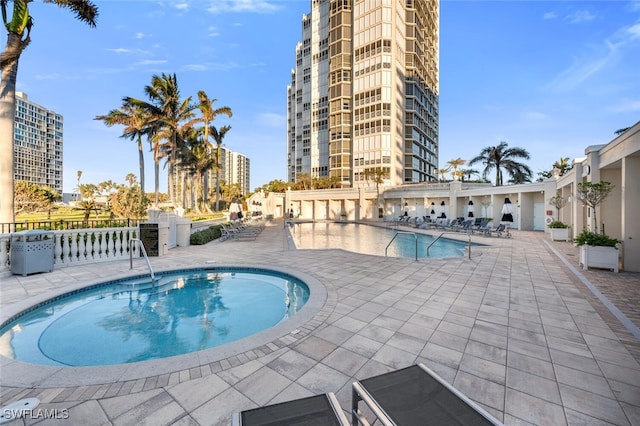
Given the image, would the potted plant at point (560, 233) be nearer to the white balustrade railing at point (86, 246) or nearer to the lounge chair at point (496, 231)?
the lounge chair at point (496, 231)

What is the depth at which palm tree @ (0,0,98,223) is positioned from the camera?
852cm

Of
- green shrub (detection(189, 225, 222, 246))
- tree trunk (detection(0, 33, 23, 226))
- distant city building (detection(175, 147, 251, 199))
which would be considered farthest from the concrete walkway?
distant city building (detection(175, 147, 251, 199))

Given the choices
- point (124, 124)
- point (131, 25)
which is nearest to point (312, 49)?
point (124, 124)

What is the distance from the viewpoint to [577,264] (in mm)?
8180

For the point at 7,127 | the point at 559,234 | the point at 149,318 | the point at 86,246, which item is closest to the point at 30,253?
the point at 86,246

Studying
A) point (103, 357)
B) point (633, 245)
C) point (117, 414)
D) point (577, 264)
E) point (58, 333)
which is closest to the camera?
point (117, 414)

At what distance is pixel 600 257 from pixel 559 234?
26.8 ft

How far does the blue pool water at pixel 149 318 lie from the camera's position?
393 cm

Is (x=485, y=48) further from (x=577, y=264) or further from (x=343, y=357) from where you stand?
(x=343, y=357)

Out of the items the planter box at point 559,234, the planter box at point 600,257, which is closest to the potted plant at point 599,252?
the planter box at point 600,257

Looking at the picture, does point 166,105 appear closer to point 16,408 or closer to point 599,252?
point 16,408

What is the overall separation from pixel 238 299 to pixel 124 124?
2896 cm

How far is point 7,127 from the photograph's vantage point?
8633mm

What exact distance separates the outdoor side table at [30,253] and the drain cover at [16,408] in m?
6.14
